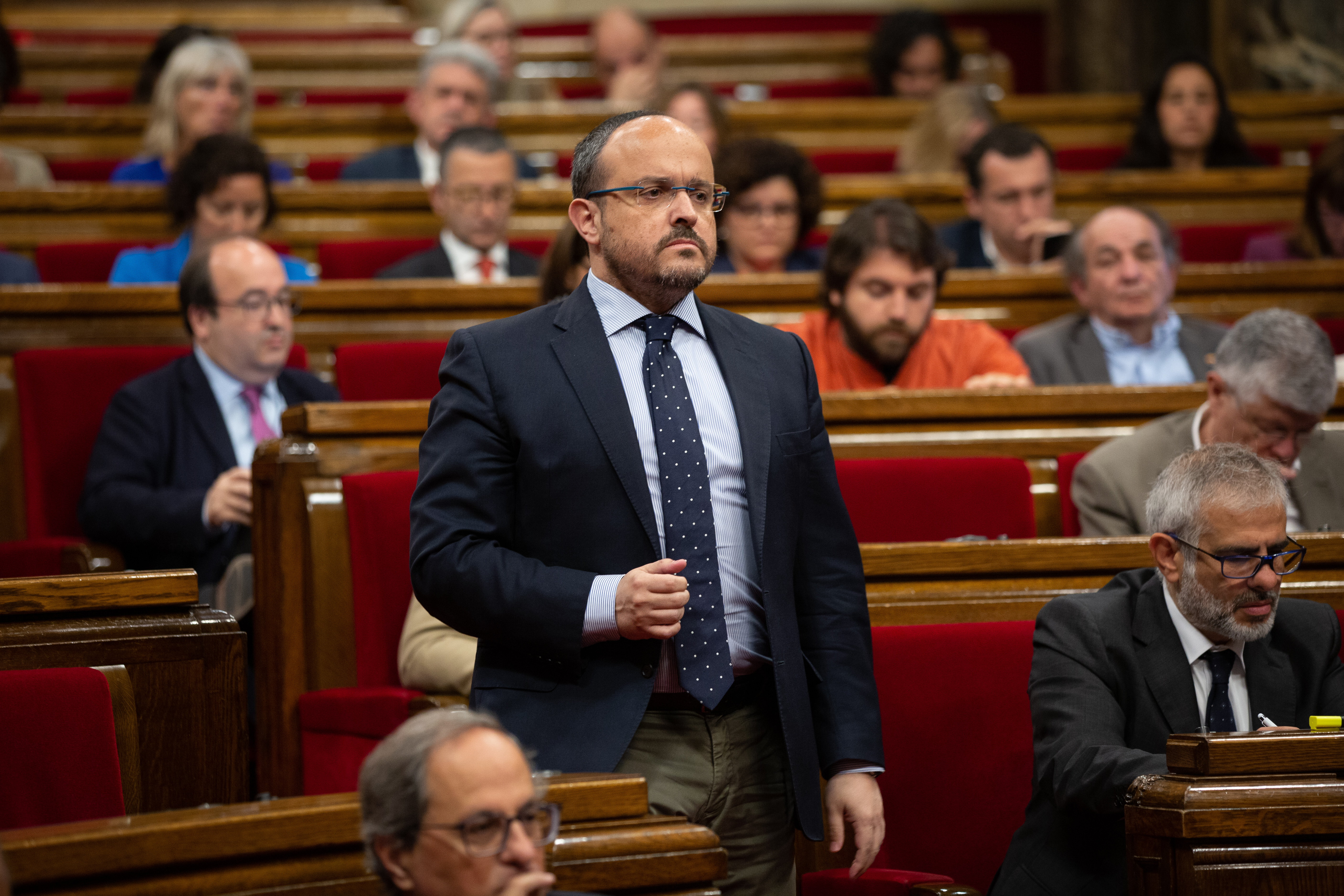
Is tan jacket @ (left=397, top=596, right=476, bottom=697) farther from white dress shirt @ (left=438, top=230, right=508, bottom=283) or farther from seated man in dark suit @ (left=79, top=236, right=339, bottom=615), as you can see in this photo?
white dress shirt @ (left=438, top=230, right=508, bottom=283)

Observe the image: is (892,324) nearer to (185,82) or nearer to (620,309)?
(620,309)

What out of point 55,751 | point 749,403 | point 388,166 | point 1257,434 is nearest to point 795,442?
point 749,403

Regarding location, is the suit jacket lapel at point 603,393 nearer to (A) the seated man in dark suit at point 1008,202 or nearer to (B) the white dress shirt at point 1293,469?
(B) the white dress shirt at point 1293,469

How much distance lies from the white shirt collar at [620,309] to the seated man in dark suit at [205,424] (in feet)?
2.41

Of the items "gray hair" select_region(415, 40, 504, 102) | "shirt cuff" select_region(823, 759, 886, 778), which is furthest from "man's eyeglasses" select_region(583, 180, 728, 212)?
"gray hair" select_region(415, 40, 504, 102)

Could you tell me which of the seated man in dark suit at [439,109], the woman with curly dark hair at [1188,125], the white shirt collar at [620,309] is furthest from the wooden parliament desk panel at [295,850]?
the woman with curly dark hair at [1188,125]

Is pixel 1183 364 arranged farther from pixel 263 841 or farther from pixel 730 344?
pixel 263 841

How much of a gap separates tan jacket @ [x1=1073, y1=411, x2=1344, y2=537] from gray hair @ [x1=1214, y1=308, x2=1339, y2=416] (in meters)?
0.10

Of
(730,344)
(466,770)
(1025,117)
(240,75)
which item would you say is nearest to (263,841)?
(466,770)

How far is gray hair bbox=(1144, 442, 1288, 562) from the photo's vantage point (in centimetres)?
129

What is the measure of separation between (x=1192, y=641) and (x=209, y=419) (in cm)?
126

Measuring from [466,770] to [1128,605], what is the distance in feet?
2.46

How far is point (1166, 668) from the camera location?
131 centimetres

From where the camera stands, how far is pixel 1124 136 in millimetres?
3904
